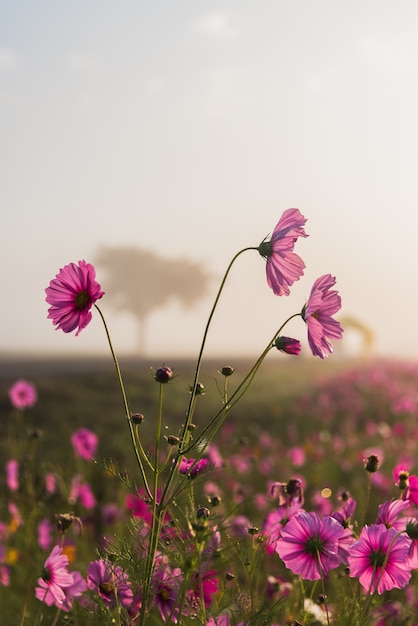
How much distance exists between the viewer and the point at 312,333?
5.31 feet

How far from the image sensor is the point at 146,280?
4562 centimetres

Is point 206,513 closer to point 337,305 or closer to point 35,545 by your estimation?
point 337,305

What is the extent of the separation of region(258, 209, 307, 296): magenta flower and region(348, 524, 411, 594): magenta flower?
0.56m

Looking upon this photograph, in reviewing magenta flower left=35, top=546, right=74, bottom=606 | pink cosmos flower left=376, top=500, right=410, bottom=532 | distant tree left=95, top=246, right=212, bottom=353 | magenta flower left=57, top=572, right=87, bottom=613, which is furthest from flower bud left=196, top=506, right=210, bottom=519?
distant tree left=95, top=246, right=212, bottom=353

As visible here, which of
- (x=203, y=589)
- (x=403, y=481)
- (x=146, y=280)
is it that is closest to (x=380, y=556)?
(x=403, y=481)

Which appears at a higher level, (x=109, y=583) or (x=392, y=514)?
(x=392, y=514)

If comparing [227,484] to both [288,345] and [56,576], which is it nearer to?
[56,576]

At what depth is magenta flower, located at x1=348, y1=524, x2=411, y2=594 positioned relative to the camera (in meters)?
1.58

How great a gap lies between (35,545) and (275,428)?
662cm

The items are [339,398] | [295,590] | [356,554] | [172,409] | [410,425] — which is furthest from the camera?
[339,398]

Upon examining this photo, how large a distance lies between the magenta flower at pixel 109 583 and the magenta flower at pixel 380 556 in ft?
1.80

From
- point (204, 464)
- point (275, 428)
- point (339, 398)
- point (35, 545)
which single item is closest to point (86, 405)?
point (275, 428)

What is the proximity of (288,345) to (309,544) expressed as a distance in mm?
449

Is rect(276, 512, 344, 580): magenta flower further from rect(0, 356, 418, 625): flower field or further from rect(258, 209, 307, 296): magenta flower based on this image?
rect(258, 209, 307, 296): magenta flower
